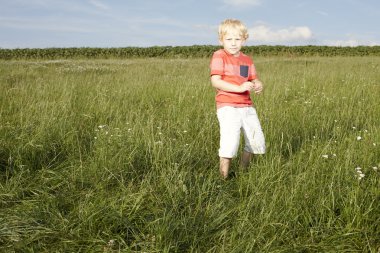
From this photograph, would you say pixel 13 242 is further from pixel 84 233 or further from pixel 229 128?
pixel 229 128

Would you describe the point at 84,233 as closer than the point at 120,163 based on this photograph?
Yes

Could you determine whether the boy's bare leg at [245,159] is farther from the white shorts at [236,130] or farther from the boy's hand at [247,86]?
the boy's hand at [247,86]

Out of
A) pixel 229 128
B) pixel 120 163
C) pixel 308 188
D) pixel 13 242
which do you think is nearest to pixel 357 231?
pixel 308 188

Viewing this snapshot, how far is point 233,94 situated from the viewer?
9.64ft

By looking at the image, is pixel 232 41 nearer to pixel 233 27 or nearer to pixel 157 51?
pixel 233 27

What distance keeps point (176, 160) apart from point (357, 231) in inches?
55.9

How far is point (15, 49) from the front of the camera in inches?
1603

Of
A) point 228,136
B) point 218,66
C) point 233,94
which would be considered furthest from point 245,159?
point 218,66

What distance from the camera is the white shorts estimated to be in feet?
9.27

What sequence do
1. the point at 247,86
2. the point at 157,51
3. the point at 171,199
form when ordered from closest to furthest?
1. the point at 171,199
2. the point at 247,86
3. the point at 157,51

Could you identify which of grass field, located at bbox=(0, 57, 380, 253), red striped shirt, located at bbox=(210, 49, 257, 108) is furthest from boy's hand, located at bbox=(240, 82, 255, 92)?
grass field, located at bbox=(0, 57, 380, 253)

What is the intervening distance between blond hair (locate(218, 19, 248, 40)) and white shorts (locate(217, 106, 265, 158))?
0.60 metres

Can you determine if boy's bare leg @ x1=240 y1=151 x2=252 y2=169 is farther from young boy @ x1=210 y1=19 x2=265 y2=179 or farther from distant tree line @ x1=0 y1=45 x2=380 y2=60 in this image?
distant tree line @ x1=0 y1=45 x2=380 y2=60

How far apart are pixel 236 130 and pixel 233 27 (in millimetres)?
827
